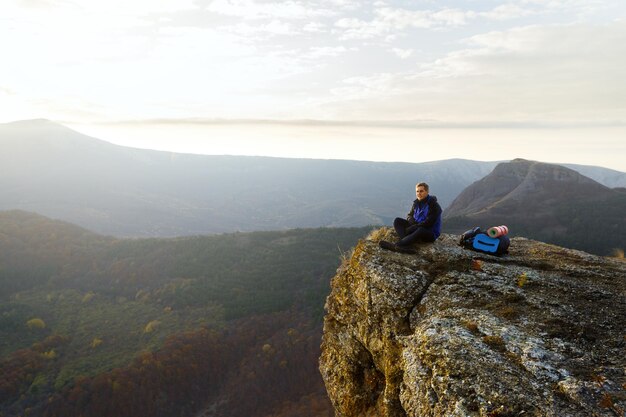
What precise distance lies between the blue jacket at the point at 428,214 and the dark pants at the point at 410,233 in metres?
0.20

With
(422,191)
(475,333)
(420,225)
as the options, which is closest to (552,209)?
(422,191)

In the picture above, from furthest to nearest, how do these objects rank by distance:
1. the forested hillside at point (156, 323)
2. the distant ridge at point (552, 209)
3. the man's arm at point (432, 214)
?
the distant ridge at point (552, 209)
the forested hillside at point (156, 323)
the man's arm at point (432, 214)

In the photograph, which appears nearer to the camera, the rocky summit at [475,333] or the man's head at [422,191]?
the rocky summit at [475,333]

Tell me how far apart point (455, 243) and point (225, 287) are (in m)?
96.2

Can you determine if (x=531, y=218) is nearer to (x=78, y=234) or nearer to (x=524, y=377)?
(x=524, y=377)

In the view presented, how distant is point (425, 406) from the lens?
7.42 meters

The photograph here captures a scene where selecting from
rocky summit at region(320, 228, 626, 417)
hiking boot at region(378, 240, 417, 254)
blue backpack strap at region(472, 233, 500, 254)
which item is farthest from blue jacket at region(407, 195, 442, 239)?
blue backpack strap at region(472, 233, 500, 254)

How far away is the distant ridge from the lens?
124375mm

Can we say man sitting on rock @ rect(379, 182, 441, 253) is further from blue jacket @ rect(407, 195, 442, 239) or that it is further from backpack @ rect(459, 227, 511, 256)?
backpack @ rect(459, 227, 511, 256)

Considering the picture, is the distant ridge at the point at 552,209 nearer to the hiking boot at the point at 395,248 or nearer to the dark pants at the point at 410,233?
the dark pants at the point at 410,233

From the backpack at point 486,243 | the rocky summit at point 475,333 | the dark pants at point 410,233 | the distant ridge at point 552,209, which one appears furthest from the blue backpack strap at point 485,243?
the distant ridge at point 552,209

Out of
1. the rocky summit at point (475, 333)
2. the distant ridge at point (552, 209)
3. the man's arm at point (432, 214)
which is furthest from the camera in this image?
the distant ridge at point (552, 209)

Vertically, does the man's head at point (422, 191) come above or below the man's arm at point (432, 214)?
above

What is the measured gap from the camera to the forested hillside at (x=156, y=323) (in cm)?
6016
